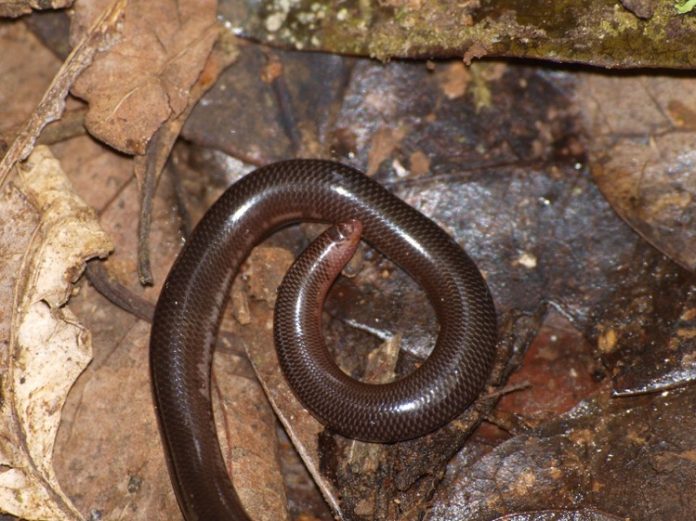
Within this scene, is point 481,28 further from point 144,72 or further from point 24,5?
point 24,5

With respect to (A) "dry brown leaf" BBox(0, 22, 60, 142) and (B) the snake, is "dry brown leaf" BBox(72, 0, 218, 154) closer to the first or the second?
(A) "dry brown leaf" BBox(0, 22, 60, 142)

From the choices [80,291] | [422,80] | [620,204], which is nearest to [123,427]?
[80,291]

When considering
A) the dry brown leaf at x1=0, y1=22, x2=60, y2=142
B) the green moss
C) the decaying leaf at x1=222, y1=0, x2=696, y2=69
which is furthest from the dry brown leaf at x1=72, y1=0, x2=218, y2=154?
the green moss

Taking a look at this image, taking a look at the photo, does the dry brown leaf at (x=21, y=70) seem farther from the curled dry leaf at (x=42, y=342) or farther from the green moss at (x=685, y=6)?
the green moss at (x=685, y=6)

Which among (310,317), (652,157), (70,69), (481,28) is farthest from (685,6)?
(70,69)

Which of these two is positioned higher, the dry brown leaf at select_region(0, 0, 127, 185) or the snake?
the dry brown leaf at select_region(0, 0, 127, 185)

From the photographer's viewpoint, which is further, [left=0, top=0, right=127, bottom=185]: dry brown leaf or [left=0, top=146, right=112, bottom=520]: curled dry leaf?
[left=0, top=0, right=127, bottom=185]: dry brown leaf

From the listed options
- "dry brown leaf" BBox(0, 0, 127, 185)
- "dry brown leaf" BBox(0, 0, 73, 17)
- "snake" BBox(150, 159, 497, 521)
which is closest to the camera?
"snake" BBox(150, 159, 497, 521)
